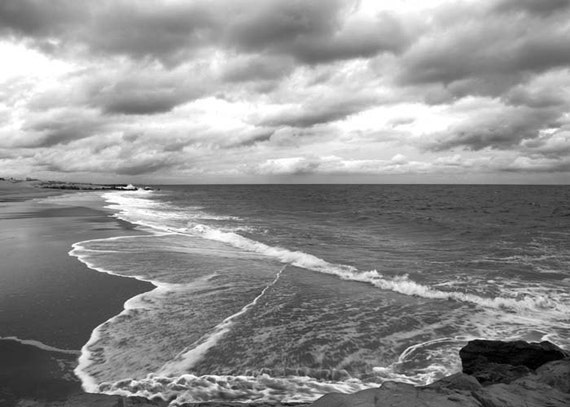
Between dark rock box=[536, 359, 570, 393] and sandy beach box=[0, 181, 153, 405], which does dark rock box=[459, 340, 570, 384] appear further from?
sandy beach box=[0, 181, 153, 405]

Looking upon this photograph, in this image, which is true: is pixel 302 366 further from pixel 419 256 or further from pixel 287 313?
pixel 419 256

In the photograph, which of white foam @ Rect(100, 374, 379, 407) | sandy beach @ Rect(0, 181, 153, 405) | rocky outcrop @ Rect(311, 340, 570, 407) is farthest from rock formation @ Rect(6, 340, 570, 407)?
sandy beach @ Rect(0, 181, 153, 405)

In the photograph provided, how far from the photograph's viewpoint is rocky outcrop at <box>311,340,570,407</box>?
4770 mm

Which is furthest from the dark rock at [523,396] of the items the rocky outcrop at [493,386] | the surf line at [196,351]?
the surf line at [196,351]

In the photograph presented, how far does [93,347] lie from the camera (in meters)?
7.91

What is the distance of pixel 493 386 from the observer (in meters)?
5.36

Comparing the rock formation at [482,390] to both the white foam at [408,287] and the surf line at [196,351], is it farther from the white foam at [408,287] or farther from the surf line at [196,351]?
the white foam at [408,287]

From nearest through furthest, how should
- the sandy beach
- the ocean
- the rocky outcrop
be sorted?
the rocky outcrop
the sandy beach
the ocean

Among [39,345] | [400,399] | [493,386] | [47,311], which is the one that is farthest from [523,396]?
[47,311]

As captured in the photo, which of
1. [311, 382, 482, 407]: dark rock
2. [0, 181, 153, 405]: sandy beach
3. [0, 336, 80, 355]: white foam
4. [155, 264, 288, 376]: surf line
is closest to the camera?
[311, 382, 482, 407]: dark rock

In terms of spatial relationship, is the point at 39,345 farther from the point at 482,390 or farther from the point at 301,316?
the point at 482,390

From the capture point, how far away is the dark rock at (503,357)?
6633 millimetres

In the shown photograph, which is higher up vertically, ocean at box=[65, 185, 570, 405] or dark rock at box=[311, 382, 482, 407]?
dark rock at box=[311, 382, 482, 407]

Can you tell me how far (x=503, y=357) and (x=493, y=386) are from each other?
2209mm
